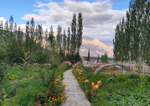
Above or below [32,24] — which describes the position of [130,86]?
below

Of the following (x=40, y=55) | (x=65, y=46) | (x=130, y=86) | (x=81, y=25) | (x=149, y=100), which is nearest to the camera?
(x=149, y=100)

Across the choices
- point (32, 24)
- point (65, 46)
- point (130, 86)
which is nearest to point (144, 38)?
point (130, 86)

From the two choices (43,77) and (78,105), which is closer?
(78,105)

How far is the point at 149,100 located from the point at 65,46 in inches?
1167

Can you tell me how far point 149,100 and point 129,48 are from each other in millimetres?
15996

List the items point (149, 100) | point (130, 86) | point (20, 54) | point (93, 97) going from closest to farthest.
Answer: point (149, 100)
point (93, 97)
point (130, 86)
point (20, 54)

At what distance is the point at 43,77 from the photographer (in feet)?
19.3

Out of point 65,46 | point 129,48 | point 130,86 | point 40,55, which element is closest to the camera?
point 130,86

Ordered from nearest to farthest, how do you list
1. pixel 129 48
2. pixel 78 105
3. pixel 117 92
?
pixel 78 105 → pixel 117 92 → pixel 129 48

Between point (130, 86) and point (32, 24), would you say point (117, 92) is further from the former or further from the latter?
point (32, 24)

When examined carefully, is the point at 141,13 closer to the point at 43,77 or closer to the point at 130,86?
the point at 130,86

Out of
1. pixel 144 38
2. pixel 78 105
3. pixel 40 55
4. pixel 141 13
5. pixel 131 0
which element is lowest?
pixel 78 105

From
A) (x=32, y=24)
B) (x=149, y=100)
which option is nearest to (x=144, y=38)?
(x=149, y=100)

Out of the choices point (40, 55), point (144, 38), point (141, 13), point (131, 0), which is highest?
point (131, 0)
